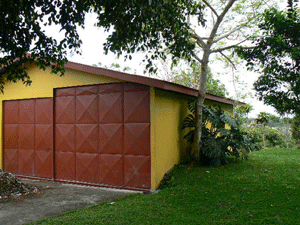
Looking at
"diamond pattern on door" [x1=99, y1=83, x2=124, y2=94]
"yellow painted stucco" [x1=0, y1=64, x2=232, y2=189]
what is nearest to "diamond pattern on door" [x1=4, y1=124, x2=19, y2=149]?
"yellow painted stucco" [x1=0, y1=64, x2=232, y2=189]

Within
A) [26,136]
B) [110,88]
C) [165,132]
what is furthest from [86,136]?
[26,136]

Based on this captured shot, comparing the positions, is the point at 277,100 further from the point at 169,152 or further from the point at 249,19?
the point at 249,19

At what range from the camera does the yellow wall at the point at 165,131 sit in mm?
8398

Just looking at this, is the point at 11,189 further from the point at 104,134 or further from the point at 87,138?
the point at 104,134

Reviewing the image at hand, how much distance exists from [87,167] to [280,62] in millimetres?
6277

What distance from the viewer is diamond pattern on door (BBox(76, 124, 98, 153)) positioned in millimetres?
9531

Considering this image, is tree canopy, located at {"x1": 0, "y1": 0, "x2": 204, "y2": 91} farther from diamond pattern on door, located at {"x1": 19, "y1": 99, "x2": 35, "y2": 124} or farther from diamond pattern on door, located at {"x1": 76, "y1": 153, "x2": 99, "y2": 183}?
diamond pattern on door, located at {"x1": 19, "y1": 99, "x2": 35, "y2": 124}

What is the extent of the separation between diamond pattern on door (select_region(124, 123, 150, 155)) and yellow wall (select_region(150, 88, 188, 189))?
0.21 metres

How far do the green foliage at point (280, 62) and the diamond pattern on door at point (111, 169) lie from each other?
449 cm

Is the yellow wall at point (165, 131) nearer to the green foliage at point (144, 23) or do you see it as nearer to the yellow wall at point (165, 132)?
the yellow wall at point (165, 132)

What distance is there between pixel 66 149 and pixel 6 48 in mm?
4479

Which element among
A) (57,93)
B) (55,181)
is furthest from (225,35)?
(55,181)

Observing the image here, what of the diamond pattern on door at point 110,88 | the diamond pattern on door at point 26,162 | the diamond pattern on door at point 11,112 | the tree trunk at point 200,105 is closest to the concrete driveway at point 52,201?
the diamond pattern on door at point 26,162

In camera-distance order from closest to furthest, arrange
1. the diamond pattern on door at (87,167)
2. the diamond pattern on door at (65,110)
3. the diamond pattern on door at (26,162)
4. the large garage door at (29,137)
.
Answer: the diamond pattern on door at (87,167) < the diamond pattern on door at (65,110) < the large garage door at (29,137) < the diamond pattern on door at (26,162)
